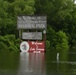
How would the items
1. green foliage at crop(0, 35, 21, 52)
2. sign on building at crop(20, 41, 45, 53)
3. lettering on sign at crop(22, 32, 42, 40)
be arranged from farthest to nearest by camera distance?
green foliage at crop(0, 35, 21, 52), lettering on sign at crop(22, 32, 42, 40), sign on building at crop(20, 41, 45, 53)

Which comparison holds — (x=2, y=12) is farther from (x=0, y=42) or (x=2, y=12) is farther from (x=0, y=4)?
(x=0, y=42)

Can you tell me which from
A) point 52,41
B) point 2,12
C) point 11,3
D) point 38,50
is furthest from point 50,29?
point 38,50

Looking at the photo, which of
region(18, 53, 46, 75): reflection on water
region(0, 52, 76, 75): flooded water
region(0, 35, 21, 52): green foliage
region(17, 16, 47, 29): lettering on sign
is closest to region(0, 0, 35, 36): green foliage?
region(0, 35, 21, 52): green foliage

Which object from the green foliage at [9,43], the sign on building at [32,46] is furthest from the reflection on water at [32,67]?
the green foliage at [9,43]

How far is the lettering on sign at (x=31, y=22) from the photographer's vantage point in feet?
154

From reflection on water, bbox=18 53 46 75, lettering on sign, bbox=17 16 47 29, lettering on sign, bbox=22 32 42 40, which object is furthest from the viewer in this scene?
lettering on sign, bbox=22 32 42 40

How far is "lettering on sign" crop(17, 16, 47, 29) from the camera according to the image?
4706 cm

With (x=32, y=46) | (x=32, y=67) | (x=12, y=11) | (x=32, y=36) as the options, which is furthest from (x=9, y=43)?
(x=32, y=67)

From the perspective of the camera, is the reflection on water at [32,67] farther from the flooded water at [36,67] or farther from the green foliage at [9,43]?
the green foliage at [9,43]

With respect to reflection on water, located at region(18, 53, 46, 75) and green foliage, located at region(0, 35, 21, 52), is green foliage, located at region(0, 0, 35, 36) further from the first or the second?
reflection on water, located at region(18, 53, 46, 75)

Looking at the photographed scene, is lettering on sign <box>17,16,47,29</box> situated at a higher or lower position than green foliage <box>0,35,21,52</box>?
higher

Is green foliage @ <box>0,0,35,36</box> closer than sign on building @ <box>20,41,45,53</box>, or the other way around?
sign on building @ <box>20,41,45,53</box>

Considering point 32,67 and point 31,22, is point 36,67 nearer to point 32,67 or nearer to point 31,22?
point 32,67

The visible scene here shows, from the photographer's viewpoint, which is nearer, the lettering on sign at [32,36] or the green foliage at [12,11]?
the lettering on sign at [32,36]
